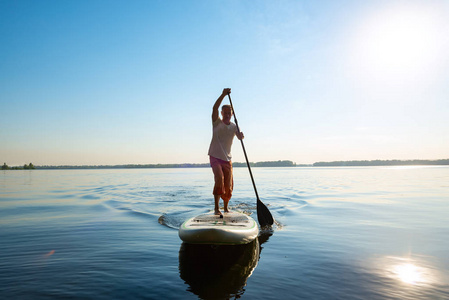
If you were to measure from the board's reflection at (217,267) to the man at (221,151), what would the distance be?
1.40 m

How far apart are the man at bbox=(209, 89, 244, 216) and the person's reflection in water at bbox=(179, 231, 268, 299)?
1.40 meters

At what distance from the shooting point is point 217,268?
5.13 m

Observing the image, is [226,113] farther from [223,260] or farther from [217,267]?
[217,267]

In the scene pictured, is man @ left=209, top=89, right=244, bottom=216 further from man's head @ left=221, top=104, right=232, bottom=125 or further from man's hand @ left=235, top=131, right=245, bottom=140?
man's hand @ left=235, top=131, right=245, bottom=140

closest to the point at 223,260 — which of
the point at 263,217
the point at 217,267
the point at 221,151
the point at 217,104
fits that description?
the point at 217,267

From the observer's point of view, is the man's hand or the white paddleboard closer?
the white paddleboard

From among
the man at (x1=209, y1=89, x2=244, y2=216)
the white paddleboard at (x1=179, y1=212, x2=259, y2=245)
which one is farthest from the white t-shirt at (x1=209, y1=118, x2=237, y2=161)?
the white paddleboard at (x1=179, y1=212, x2=259, y2=245)

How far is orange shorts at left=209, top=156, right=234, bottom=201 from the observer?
735 centimetres

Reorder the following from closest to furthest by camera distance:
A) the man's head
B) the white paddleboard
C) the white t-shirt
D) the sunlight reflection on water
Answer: the sunlight reflection on water → the white paddleboard → the white t-shirt → the man's head

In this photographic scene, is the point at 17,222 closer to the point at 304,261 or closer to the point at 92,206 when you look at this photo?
the point at 92,206

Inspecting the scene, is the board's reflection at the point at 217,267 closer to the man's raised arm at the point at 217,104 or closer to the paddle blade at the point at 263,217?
the paddle blade at the point at 263,217

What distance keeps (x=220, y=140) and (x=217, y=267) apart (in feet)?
11.1

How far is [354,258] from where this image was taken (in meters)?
5.86

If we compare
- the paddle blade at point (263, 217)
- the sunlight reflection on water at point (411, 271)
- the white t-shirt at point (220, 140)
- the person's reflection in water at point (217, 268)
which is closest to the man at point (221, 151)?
the white t-shirt at point (220, 140)
